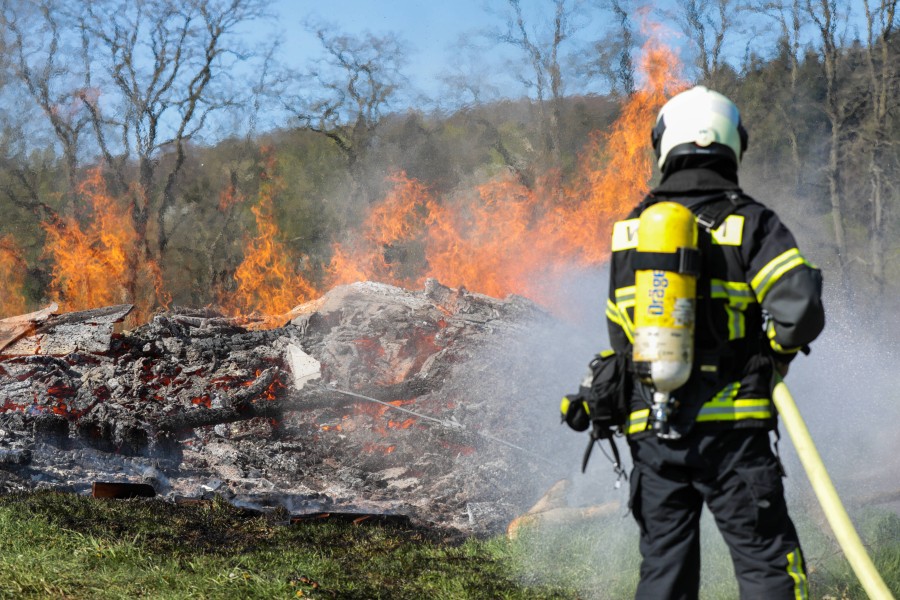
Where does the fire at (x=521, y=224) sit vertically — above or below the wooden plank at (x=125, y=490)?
above

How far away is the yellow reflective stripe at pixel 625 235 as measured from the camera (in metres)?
2.83

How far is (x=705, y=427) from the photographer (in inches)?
103

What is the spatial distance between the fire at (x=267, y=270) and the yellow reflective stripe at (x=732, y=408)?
16.3m

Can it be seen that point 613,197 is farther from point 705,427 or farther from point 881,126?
point 705,427

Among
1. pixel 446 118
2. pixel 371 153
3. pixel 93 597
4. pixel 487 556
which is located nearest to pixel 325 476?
pixel 487 556

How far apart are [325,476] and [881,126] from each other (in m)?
15.1

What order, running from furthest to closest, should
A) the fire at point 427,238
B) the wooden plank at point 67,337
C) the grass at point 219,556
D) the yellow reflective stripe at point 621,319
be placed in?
1. the fire at point 427,238
2. the wooden plank at point 67,337
3. the grass at point 219,556
4. the yellow reflective stripe at point 621,319

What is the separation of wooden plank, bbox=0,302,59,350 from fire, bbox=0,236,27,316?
11323 mm

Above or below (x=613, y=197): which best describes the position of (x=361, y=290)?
below

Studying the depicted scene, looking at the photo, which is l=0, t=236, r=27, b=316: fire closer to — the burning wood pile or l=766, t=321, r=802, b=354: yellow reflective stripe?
the burning wood pile

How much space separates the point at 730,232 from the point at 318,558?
10.9 feet

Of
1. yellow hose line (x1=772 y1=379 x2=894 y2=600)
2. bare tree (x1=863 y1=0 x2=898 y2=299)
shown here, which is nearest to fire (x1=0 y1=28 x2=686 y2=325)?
bare tree (x1=863 y1=0 x2=898 y2=299)

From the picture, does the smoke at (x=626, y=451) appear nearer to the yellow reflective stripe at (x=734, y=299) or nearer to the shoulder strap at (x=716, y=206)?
the yellow reflective stripe at (x=734, y=299)

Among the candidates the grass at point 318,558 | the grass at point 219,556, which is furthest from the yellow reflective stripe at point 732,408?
the grass at point 219,556
